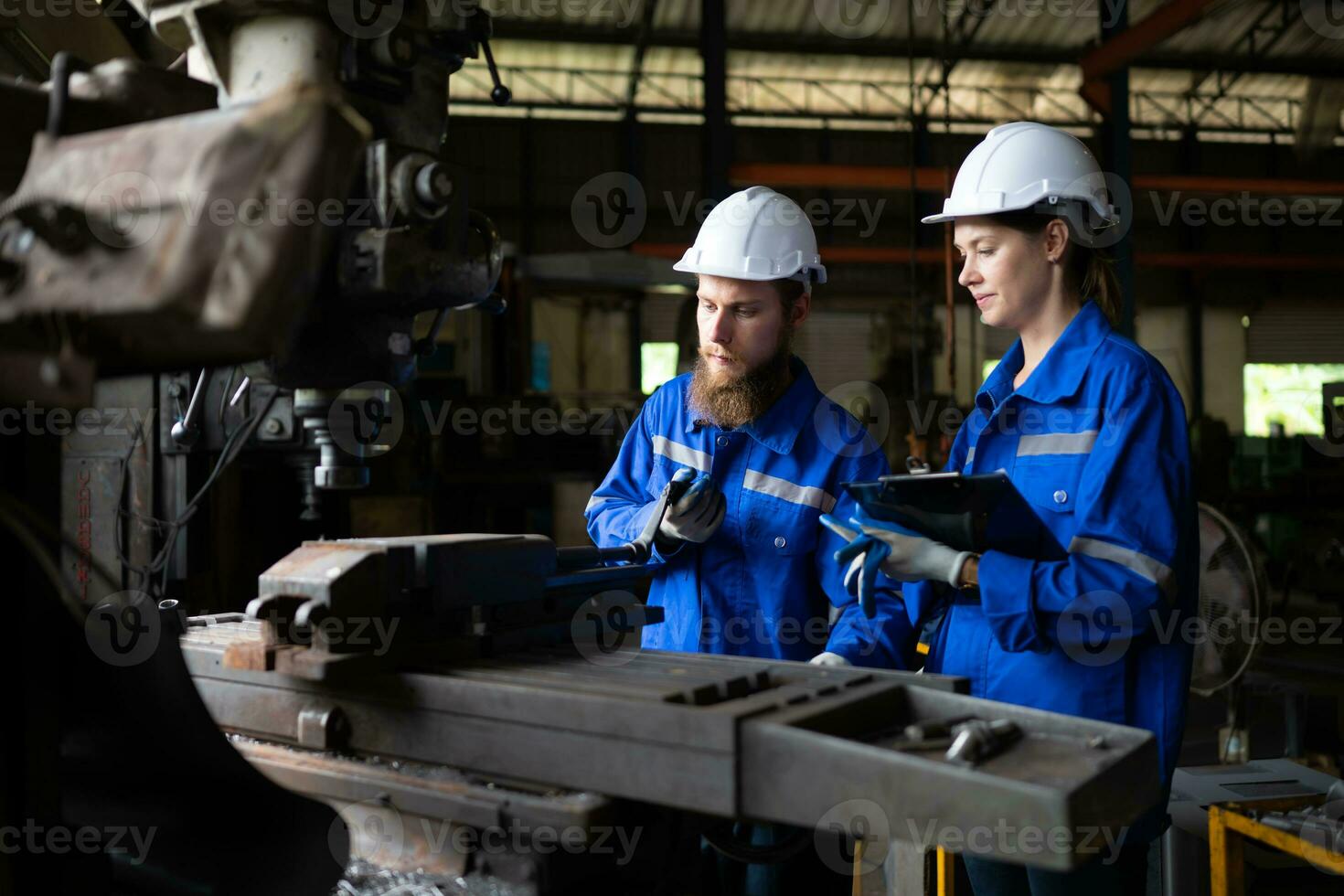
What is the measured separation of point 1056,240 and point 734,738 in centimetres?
93

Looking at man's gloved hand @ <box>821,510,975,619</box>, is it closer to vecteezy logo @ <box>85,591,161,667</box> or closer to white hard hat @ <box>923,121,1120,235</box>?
white hard hat @ <box>923,121,1120,235</box>

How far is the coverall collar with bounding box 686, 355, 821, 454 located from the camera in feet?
5.79

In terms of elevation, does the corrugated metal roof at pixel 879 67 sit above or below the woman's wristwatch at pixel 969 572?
above

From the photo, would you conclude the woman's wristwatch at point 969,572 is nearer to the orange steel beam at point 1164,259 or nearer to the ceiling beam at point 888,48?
the orange steel beam at point 1164,259

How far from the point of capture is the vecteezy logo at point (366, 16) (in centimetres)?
116

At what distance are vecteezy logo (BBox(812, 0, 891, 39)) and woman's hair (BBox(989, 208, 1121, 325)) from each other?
889 cm

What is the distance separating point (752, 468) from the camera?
69.6 inches

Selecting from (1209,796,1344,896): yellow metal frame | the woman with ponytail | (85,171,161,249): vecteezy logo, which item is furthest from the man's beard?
(1209,796,1344,896): yellow metal frame

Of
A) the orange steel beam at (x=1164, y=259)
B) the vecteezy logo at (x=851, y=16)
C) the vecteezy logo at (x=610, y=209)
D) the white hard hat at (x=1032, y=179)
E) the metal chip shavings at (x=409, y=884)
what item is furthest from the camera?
the vecteezy logo at (x=610, y=209)

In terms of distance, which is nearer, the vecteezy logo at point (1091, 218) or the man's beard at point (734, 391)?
the vecteezy logo at point (1091, 218)

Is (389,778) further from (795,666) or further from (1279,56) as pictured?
(1279,56)

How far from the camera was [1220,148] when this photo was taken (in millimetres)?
12039

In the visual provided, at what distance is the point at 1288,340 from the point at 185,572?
1288 cm

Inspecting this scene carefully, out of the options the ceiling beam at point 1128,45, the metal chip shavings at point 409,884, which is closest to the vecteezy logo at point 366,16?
the metal chip shavings at point 409,884
